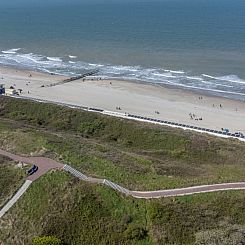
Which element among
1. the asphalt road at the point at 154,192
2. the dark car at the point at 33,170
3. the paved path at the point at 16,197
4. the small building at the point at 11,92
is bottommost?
the small building at the point at 11,92

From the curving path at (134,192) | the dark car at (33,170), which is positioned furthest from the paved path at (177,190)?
the dark car at (33,170)

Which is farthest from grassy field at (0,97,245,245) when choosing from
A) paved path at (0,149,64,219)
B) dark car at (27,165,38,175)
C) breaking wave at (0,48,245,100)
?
breaking wave at (0,48,245,100)

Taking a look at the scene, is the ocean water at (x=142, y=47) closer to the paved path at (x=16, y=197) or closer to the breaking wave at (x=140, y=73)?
the breaking wave at (x=140, y=73)

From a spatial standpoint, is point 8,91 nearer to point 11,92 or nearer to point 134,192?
point 11,92

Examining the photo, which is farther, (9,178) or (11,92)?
(11,92)

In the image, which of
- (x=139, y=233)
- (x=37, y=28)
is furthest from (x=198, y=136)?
(x=37, y=28)

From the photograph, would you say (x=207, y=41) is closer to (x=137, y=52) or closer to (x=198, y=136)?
(x=137, y=52)

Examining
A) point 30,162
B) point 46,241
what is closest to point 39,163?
point 30,162

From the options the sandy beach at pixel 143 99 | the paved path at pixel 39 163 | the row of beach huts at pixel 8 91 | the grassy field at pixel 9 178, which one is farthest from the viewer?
the row of beach huts at pixel 8 91
